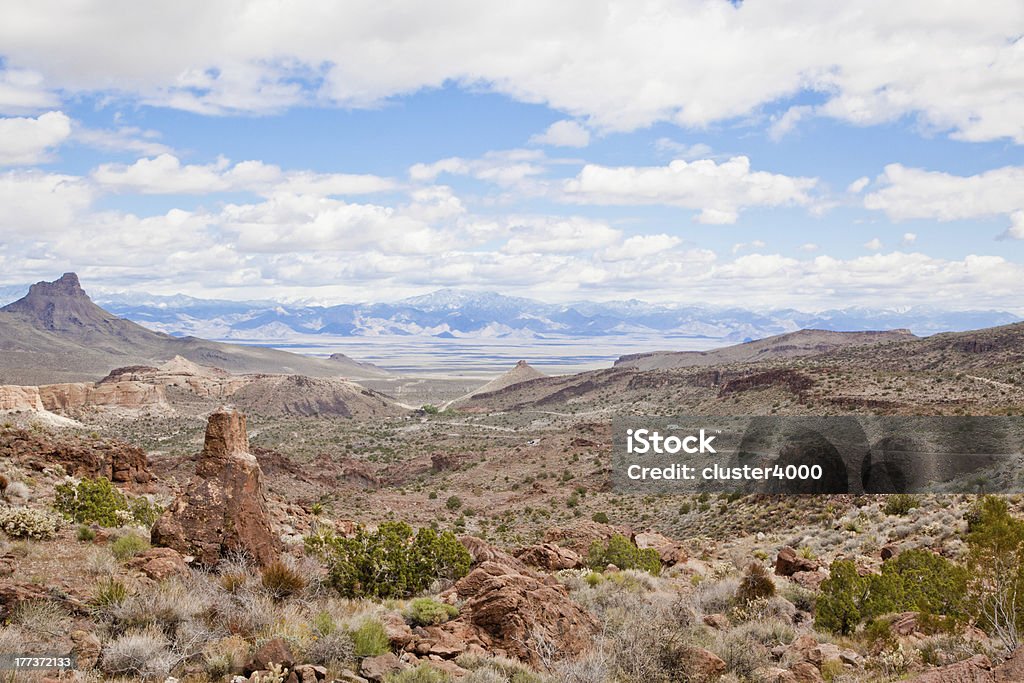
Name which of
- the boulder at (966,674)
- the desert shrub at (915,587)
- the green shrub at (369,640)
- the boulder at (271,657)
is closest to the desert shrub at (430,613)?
the green shrub at (369,640)

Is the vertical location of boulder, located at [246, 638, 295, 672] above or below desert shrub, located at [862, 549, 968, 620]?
above

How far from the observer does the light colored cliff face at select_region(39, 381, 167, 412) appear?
77312mm

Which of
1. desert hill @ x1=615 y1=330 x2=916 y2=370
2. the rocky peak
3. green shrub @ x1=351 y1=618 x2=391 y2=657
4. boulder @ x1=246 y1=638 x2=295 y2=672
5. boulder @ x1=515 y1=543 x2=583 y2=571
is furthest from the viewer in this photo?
desert hill @ x1=615 y1=330 x2=916 y2=370

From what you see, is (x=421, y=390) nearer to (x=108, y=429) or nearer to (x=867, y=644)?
(x=108, y=429)

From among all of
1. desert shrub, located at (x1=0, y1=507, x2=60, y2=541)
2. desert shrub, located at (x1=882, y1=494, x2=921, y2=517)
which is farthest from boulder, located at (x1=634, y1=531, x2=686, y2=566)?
desert shrub, located at (x1=0, y1=507, x2=60, y2=541)

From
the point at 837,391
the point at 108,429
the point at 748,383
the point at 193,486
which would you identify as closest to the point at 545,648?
the point at 193,486

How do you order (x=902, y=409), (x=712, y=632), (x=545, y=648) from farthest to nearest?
(x=902, y=409) → (x=712, y=632) → (x=545, y=648)

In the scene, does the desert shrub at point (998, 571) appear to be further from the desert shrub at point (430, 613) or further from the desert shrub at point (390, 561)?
the desert shrub at point (390, 561)

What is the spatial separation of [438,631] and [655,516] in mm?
22924

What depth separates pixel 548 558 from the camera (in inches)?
666

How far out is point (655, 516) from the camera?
31625mm

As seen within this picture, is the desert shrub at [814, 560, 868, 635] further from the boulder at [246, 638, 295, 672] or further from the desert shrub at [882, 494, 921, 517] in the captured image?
the desert shrub at [882, 494, 921, 517]

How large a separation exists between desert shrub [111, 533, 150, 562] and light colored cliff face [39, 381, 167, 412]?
7393 centimetres

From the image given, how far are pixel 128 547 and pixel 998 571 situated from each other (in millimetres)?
13030
